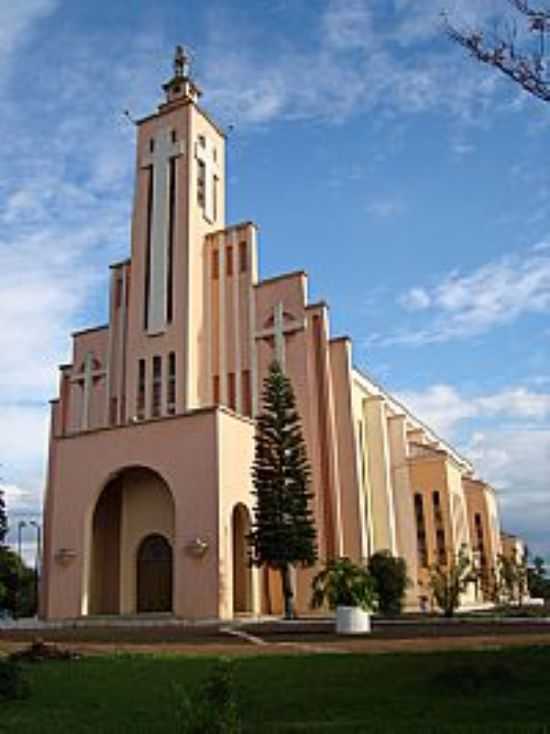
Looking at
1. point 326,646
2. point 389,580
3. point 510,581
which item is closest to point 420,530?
point 510,581

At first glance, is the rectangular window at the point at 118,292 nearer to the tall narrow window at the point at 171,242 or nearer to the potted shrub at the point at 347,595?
the tall narrow window at the point at 171,242

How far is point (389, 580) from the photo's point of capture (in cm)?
2312

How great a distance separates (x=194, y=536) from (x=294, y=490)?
344cm

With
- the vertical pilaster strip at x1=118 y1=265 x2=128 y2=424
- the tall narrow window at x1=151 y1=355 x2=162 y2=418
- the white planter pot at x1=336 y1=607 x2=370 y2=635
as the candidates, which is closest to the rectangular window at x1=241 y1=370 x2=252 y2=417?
the tall narrow window at x1=151 y1=355 x2=162 y2=418

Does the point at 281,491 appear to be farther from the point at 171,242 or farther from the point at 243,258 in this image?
the point at 171,242

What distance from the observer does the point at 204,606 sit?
21172 millimetres

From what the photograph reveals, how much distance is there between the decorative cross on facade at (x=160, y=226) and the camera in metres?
29.0

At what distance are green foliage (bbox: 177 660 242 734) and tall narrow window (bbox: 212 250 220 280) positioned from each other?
2654cm

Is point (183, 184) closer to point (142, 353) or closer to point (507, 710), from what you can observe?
point (142, 353)

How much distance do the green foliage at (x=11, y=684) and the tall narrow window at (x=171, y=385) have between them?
768 inches

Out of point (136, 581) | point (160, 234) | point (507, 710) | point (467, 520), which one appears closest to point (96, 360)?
point (160, 234)

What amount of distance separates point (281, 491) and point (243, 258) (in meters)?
10.8

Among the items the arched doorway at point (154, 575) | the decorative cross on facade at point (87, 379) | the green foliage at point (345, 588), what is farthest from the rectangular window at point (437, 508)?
the green foliage at point (345, 588)

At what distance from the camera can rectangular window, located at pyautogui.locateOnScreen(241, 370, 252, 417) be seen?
1075 inches
